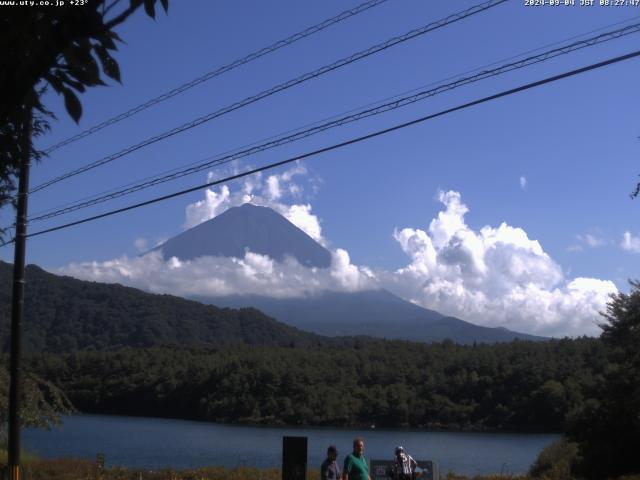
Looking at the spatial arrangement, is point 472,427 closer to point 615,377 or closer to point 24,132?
point 615,377

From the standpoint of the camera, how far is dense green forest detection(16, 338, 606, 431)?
64812 mm

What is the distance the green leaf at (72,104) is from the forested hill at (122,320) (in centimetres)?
10209

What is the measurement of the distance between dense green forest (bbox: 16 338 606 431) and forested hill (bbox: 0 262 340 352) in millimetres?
29147

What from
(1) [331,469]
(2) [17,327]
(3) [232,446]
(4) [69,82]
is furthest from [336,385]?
(4) [69,82]

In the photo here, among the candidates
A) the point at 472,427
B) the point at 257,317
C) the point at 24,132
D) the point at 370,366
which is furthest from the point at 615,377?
the point at 257,317

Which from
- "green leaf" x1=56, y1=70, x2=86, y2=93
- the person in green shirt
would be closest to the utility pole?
the person in green shirt

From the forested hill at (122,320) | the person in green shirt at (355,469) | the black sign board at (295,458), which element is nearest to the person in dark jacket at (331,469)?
the black sign board at (295,458)

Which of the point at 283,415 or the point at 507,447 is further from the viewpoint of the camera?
the point at 283,415

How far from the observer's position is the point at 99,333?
440 feet

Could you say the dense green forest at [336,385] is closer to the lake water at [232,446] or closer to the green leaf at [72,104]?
the lake water at [232,446]

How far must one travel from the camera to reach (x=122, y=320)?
141625 mm

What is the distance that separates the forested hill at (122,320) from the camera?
119 meters

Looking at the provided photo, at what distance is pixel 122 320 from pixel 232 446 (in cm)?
10214

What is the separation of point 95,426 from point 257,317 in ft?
354
